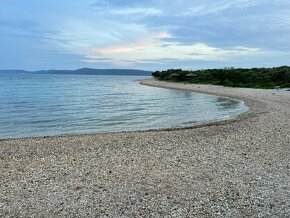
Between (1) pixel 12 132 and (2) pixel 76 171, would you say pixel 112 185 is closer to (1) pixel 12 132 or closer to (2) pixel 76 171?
(2) pixel 76 171

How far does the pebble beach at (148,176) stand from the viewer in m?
6.65

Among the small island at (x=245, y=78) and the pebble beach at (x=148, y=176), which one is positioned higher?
the small island at (x=245, y=78)

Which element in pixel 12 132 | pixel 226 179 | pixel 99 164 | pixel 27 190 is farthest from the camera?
pixel 12 132

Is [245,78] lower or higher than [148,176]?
higher

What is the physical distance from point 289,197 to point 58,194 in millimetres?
5082

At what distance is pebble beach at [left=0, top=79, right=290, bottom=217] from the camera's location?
6.65 metres

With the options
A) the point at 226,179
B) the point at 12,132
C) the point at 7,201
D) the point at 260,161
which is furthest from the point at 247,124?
the point at 7,201

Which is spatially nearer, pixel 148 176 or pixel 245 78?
pixel 148 176

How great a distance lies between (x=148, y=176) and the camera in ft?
28.8

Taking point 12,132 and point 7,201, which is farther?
point 12,132

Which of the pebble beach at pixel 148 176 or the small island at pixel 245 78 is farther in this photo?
the small island at pixel 245 78

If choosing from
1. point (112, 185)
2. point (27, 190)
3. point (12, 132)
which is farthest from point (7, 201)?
point (12, 132)

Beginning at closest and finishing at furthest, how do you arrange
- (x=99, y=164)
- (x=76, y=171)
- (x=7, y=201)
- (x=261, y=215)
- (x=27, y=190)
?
1. (x=261, y=215)
2. (x=7, y=201)
3. (x=27, y=190)
4. (x=76, y=171)
5. (x=99, y=164)

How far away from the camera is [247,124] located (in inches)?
706
